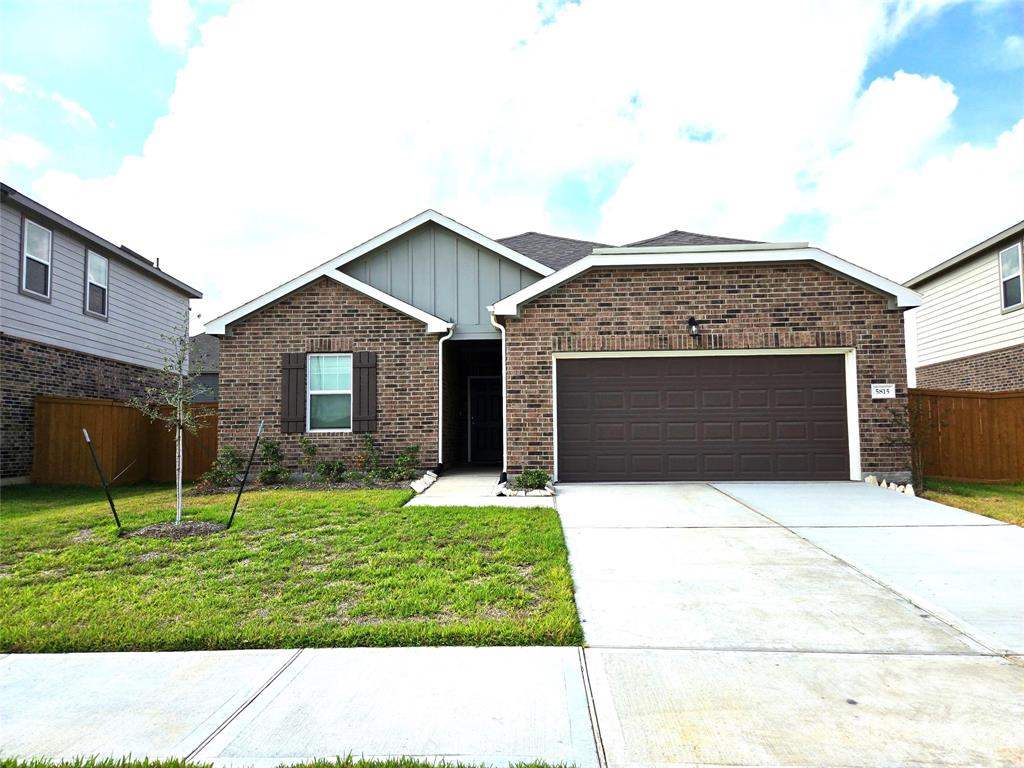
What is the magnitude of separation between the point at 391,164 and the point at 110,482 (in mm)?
9168

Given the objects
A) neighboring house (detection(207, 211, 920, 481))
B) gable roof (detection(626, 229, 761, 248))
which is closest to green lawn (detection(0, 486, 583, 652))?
neighboring house (detection(207, 211, 920, 481))

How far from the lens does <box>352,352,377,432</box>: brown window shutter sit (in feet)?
35.5

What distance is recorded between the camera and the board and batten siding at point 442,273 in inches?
473

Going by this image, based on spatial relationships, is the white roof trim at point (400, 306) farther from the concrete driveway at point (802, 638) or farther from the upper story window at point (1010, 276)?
the upper story window at point (1010, 276)

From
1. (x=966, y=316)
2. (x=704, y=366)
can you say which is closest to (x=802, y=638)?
(x=704, y=366)

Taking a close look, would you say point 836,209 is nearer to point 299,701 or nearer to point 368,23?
point 368,23

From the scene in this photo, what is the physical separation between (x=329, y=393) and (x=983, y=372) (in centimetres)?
1556

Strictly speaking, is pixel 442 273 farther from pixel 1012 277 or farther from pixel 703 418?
pixel 1012 277

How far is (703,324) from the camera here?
31.8ft

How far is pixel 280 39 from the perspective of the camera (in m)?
9.62

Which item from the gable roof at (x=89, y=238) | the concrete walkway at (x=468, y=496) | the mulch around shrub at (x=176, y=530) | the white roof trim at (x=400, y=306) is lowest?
the mulch around shrub at (x=176, y=530)

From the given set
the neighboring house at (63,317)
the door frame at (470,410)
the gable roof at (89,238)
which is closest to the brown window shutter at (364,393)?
the door frame at (470,410)

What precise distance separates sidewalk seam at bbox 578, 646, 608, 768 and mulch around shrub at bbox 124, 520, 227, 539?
473 cm

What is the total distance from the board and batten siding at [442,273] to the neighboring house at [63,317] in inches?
174
